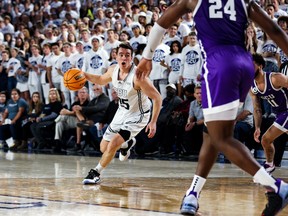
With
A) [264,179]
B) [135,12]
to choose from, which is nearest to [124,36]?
[135,12]

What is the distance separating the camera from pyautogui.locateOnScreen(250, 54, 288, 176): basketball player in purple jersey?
335 inches

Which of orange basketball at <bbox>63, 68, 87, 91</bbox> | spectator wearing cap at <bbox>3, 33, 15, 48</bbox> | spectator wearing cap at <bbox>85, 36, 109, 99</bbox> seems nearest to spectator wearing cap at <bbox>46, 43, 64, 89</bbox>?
spectator wearing cap at <bbox>85, 36, 109, 99</bbox>

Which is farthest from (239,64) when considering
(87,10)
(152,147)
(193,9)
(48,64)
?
(87,10)

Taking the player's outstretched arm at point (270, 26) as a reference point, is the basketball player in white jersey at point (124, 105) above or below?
below

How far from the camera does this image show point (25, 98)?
17406mm

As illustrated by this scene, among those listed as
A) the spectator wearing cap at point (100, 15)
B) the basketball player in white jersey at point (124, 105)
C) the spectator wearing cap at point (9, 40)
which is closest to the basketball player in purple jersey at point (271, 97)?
the basketball player in white jersey at point (124, 105)

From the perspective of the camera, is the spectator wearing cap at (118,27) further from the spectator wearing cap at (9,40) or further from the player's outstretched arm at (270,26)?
the player's outstretched arm at (270,26)

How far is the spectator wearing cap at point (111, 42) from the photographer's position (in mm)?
15703

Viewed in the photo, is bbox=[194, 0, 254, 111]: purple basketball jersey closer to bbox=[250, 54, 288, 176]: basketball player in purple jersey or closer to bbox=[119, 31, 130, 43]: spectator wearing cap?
bbox=[250, 54, 288, 176]: basketball player in purple jersey

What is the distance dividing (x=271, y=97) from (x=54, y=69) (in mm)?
8688

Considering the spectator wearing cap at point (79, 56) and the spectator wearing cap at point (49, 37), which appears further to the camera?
the spectator wearing cap at point (49, 37)

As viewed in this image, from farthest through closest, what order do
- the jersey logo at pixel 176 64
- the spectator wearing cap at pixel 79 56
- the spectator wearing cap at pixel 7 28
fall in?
1. the spectator wearing cap at pixel 7 28
2. the spectator wearing cap at pixel 79 56
3. the jersey logo at pixel 176 64

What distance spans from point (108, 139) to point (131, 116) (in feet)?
1.41

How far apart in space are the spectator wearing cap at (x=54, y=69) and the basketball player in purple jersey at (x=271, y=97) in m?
8.25
